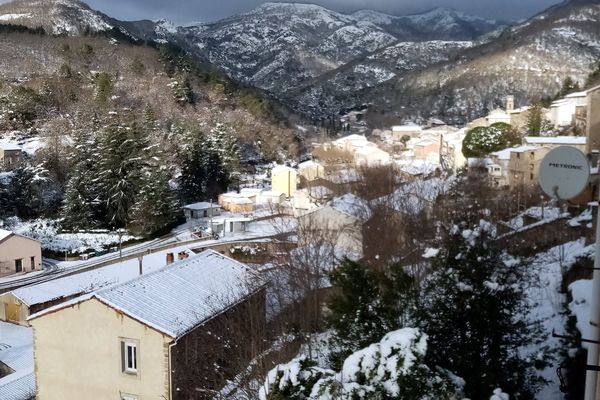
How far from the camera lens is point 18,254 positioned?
2644 centimetres

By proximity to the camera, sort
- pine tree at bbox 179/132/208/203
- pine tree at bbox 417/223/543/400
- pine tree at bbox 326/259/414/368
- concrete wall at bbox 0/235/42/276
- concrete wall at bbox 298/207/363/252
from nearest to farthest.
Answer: pine tree at bbox 417/223/543/400
pine tree at bbox 326/259/414/368
concrete wall at bbox 298/207/363/252
concrete wall at bbox 0/235/42/276
pine tree at bbox 179/132/208/203

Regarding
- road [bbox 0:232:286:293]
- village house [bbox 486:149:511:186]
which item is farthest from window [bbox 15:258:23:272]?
village house [bbox 486:149:511:186]

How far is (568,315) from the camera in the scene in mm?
6426

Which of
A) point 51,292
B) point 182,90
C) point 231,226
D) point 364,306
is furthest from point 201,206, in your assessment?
point 364,306

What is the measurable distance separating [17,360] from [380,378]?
1502 cm

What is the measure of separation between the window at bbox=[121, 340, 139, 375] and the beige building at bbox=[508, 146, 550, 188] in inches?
714

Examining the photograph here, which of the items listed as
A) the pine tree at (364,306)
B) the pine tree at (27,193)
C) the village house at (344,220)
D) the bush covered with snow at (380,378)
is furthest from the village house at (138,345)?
the pine tree at (27,193)

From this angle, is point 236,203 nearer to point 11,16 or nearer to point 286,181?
point 286,181

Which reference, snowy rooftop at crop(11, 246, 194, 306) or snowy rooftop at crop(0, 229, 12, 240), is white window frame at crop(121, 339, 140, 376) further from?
snowy rooftop at crop(0, 229, 12, 240)

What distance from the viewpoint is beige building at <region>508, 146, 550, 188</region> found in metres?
23.3

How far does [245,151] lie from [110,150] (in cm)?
2102

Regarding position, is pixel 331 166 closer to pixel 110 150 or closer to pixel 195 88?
pixel 110 150

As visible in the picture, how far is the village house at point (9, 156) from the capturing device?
39.0 metres

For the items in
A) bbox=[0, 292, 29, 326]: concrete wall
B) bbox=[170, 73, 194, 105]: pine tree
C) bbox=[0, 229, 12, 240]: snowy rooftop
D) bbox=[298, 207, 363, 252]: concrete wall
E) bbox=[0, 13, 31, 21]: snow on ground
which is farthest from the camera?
bbox=[0, 13, 31, 21]: snow on ground
